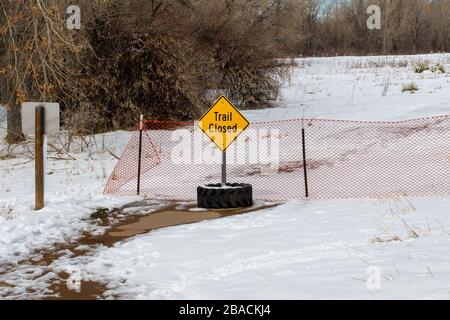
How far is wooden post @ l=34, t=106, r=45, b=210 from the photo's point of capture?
9.12 meters

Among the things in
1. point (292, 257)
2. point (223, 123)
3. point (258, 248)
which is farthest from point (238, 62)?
point (292, 257)

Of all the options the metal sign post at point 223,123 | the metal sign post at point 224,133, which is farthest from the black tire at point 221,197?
the metal sign post at point 223,123

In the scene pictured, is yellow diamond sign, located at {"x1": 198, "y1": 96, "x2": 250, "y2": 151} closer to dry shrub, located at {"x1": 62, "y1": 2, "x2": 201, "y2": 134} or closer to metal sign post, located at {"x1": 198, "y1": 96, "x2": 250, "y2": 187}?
metal sign post, located at {"x1": 198, "y1": 96, "x2": 250, "y2": 187}

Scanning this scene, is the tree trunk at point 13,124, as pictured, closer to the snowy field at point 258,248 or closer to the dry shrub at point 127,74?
the dry shrub at point 127,74

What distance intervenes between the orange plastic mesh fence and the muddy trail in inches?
52.4

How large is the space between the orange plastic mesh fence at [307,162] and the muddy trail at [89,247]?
1.33 metres

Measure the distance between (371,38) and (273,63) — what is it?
42173 millimetres

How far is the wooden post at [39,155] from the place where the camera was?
9117mm

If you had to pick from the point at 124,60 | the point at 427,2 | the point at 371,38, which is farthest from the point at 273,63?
the point at 427,2

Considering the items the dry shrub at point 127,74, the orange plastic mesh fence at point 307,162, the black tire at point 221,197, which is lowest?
the black tire at point 221,197

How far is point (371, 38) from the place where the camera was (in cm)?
6216

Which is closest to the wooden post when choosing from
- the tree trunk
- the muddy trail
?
the muddy trail

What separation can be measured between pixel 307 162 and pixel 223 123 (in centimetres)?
425
